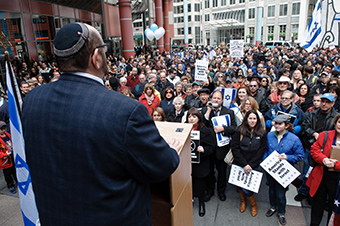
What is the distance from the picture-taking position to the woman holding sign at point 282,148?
4.04 meters

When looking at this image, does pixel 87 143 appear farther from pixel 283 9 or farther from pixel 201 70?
pixel 283 9

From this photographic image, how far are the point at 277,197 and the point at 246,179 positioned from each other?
567 millimetres

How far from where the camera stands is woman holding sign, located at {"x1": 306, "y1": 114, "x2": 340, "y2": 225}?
3.62 metres

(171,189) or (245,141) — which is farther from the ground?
(171,189)

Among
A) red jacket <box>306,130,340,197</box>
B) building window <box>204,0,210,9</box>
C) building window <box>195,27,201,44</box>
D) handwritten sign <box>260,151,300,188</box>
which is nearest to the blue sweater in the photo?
handwritten sign <box>260,151,300,188</box>

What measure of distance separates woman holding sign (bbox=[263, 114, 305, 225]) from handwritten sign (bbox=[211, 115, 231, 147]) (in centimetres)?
82

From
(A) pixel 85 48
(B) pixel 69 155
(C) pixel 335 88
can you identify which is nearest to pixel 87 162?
(B) pixel 69 155

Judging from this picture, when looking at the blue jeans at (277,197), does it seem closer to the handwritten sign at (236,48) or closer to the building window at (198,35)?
the handwritten sign at (236,48)

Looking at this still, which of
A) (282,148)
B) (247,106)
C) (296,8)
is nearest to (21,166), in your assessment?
(282,148)

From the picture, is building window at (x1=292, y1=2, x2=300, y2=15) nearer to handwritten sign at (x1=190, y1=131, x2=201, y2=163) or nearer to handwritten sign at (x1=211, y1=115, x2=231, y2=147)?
handwritten sign at (x1=211, y1=115, x2=231, y2=147)

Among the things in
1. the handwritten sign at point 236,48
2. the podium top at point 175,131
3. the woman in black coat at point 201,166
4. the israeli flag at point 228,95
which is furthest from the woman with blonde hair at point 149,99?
the handwritten sign at point 236,48

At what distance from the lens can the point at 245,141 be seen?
432 cm

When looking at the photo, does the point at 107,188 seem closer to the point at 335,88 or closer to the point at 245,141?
the point at 245,141

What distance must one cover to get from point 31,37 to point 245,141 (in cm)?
1736
